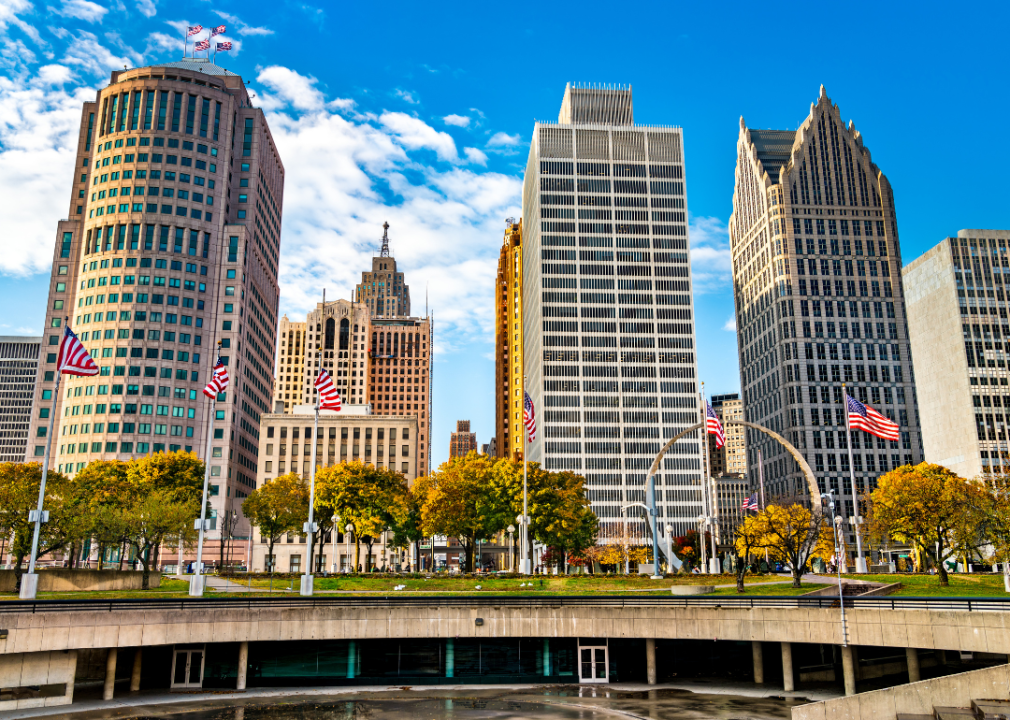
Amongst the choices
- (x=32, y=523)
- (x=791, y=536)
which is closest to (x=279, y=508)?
(x=32, y=523)

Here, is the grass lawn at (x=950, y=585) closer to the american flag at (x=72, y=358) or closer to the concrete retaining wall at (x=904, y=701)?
the concrete retaining wall at (x=904, y=701)

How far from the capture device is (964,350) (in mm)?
147250

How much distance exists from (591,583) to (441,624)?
21.8 metres

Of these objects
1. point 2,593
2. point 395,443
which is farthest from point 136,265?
point 2,593

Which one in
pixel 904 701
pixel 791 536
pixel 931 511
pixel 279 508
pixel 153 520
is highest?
pixel 279 508

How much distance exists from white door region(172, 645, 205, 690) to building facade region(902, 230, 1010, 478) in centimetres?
13874

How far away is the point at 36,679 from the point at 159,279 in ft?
373

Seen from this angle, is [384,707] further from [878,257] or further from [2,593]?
[878,257]

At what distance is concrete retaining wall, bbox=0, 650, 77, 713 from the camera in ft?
112

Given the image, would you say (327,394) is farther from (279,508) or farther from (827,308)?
(827,308)

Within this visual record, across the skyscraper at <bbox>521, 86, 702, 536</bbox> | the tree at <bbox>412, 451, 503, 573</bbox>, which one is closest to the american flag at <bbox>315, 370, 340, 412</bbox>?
the tree at <bbox>412, 451, 503, 573</bbox>

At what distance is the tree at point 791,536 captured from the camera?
55781 millimetres

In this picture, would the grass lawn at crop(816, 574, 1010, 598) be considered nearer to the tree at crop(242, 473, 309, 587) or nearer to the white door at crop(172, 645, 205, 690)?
the white door at crop(172, 645, 205, 690)

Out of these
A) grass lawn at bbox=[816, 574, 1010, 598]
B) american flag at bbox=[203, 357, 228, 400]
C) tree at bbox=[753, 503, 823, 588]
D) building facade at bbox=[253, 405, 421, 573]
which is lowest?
grass lawn at bbox=[816, 574, 1010, 598]
